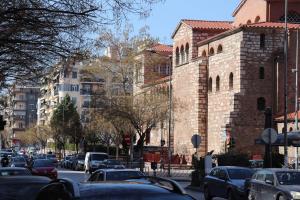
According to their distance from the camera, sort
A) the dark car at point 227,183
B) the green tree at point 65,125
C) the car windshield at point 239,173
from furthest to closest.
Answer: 1. the green tree at point 65,125
2. the car windshield at point 239,173
3. the dark car at point 227,183

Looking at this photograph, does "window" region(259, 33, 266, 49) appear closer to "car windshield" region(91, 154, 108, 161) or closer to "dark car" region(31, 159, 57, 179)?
"car windshield" region(91, 154, 108, 161)

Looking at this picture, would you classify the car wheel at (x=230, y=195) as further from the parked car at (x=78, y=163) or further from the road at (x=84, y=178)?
the parked car at (x=78, y=163)

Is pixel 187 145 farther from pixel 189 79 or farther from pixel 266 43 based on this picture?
pixel 266 43

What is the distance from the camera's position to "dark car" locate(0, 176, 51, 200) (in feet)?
37.8

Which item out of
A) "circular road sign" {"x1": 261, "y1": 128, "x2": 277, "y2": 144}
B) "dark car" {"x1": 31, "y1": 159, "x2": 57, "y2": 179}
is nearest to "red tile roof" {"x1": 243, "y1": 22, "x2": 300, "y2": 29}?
"dark car" {"x1": 31, "y1": 159, "x2": 57, "y2": 179}

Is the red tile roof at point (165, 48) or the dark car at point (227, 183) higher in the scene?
the red tile roof at point (165, 48)

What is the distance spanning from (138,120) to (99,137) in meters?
25.2

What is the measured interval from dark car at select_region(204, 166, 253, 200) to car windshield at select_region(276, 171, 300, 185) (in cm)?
284

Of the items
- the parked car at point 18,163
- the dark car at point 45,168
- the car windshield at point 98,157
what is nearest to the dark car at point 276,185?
the dark car at point 45,168

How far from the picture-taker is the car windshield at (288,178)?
20281 millimetres

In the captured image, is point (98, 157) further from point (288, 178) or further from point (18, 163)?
point (288, 178)

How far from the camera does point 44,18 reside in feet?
54.3

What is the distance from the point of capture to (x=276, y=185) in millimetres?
20062

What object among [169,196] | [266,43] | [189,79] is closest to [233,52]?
[266,43]
